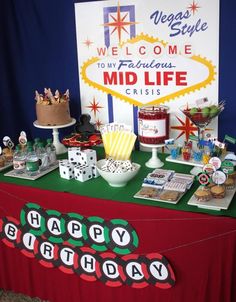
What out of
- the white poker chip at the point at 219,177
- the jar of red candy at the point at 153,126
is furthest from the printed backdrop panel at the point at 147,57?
the white poker chip at the point at 219,177

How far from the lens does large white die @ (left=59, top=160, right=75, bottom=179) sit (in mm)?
1909

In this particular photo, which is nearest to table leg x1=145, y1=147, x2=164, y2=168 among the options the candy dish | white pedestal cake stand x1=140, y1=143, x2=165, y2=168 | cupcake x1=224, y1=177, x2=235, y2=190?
white pedestal cake stand x1=140, y1=143, x2=165, y2=168

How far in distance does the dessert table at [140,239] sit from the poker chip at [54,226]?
3cm

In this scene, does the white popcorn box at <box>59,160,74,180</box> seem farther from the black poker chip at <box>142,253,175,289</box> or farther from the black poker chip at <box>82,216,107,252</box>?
the black poker chip at <box>142,253,175,289</box>

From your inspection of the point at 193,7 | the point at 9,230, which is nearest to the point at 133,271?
the point at 9,230

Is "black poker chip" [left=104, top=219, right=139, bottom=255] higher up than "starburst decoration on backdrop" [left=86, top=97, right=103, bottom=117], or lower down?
lower down

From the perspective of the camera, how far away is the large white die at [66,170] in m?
1.91

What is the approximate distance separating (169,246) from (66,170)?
64 cm

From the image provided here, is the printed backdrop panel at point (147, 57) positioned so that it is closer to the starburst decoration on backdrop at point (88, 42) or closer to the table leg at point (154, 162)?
the starburst decoration on backdrop at point (88, 42)

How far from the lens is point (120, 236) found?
1651 millimetres

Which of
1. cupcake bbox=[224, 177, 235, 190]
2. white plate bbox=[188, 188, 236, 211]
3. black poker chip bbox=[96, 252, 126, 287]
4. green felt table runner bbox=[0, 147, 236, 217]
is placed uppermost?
cupcake bbox=[224, 177, 235, 190]

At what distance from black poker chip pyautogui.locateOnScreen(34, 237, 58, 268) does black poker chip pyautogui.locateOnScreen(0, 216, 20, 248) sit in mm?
132

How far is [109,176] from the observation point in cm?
175

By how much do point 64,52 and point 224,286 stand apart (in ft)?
5.12
